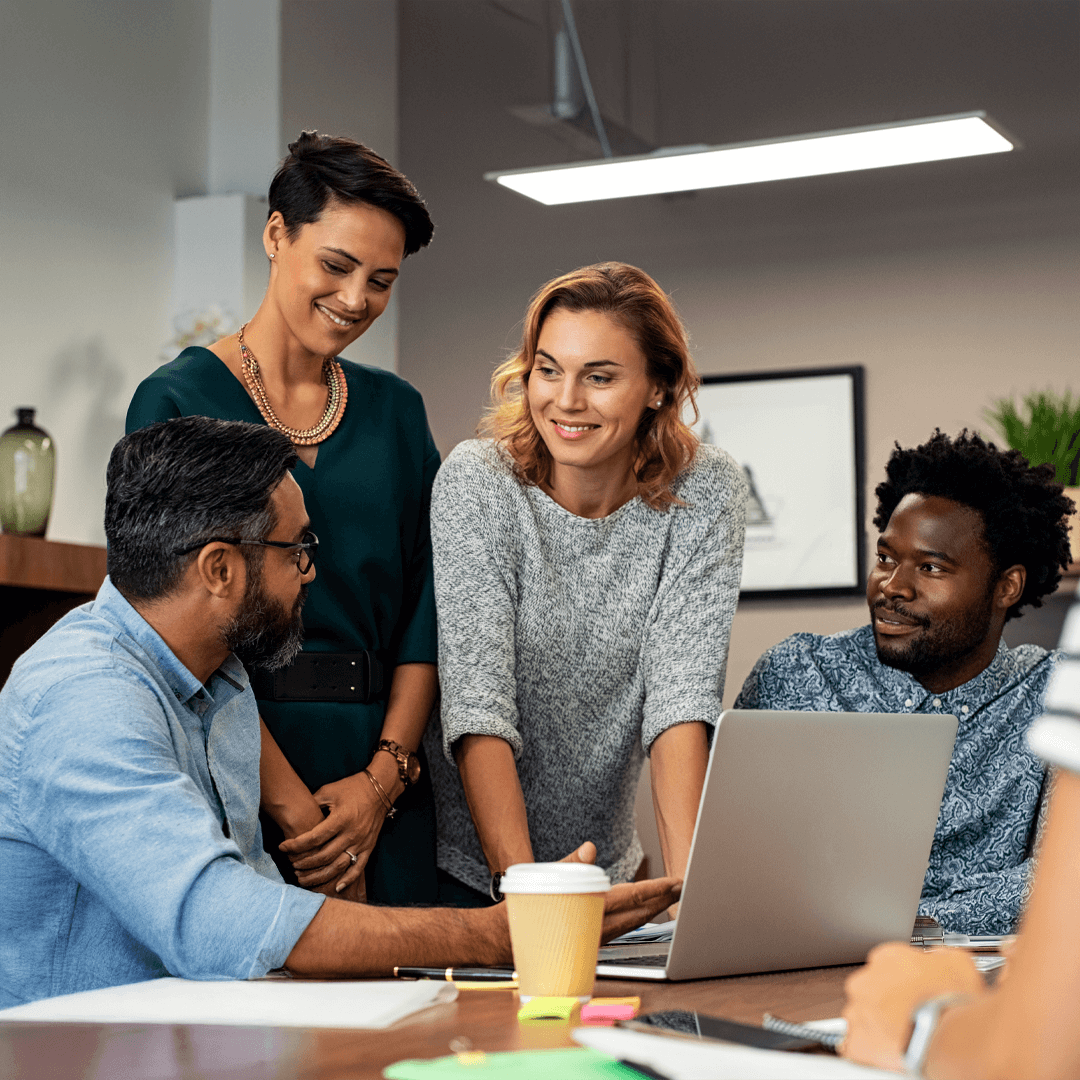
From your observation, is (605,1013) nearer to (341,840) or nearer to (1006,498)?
(341,840)

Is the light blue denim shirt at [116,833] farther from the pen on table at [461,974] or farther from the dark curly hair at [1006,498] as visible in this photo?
the dark curly hair at [1006,498]

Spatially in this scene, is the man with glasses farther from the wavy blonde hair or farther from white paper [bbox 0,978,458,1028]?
the wavy blonde hair

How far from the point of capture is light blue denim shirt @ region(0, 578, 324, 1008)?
122cm

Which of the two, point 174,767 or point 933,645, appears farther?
point 933,645

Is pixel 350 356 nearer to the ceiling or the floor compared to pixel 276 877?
nearer to the ceiling

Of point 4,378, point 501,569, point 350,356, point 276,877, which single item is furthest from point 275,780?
point 350,356

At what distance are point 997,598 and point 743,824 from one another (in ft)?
3.67

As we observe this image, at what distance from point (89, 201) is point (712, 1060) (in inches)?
141

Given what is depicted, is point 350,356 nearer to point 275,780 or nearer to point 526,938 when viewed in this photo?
point 275,780

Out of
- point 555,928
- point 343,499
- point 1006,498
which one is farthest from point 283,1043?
point 1006,498

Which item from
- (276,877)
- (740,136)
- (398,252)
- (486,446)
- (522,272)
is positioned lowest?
(276,877)

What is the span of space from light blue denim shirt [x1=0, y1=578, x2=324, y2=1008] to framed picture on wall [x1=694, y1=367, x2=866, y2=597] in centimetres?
321

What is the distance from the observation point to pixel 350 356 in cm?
430

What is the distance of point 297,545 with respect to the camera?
1.61 m
